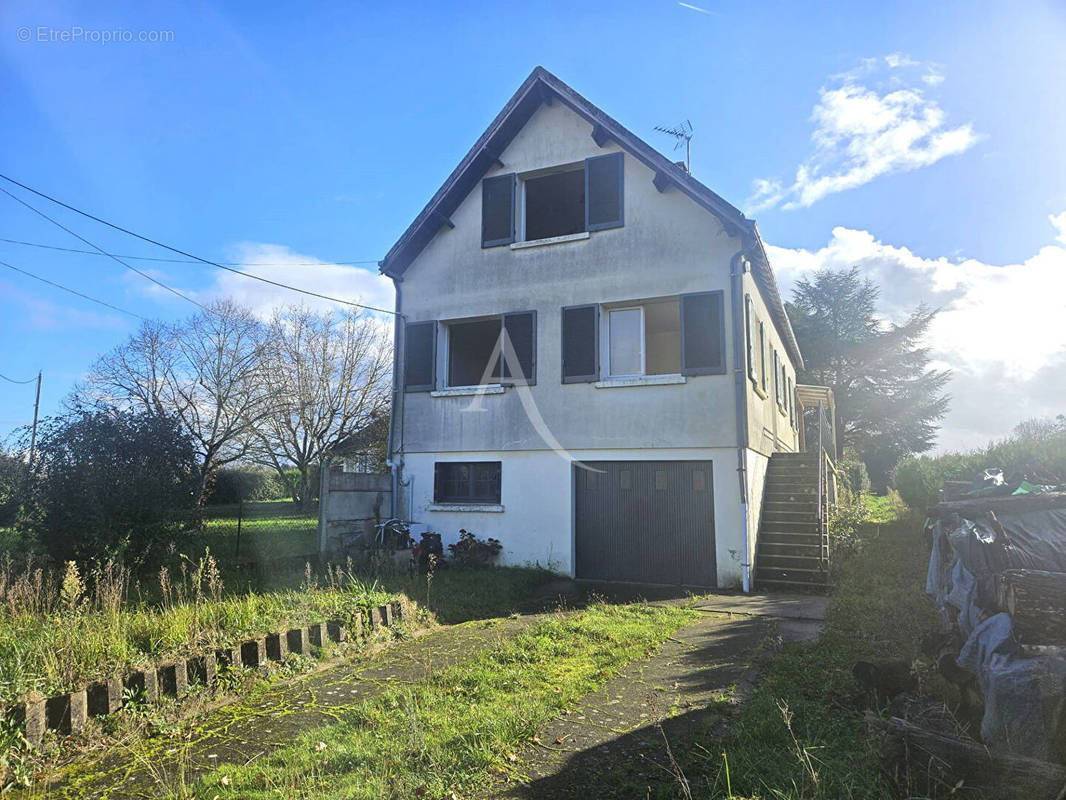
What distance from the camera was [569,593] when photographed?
9.70 m

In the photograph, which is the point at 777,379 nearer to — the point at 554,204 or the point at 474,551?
the point at 554,204

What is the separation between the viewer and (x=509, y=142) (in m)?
12.6

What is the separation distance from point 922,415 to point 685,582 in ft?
110

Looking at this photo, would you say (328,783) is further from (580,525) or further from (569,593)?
(580,525)

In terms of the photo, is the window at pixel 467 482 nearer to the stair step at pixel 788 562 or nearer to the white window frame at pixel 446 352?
the white window frame at pixel 446 352

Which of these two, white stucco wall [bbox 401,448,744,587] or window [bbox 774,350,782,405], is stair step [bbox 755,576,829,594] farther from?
window [bbox 774,350,782,405]

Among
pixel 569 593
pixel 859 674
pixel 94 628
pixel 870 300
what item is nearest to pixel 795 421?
pixel 569 593

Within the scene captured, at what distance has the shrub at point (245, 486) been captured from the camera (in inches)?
997

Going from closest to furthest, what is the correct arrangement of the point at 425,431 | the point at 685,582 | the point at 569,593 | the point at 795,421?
the point at 569,593 < the point at 685,582 < the point at 425,431 < the point at 795,421

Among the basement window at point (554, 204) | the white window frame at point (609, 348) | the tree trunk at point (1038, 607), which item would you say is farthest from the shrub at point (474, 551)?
the tree trunk at point (1038, 607)

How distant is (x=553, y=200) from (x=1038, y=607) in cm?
1089

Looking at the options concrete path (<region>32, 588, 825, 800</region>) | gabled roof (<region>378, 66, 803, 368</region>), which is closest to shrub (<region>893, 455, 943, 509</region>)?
gabled roof (<region>378, 66, 803, 368</region>)

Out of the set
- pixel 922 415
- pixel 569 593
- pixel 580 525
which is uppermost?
pixel 922 415

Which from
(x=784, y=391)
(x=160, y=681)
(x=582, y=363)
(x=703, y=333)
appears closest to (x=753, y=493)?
(x=703, y=333)
